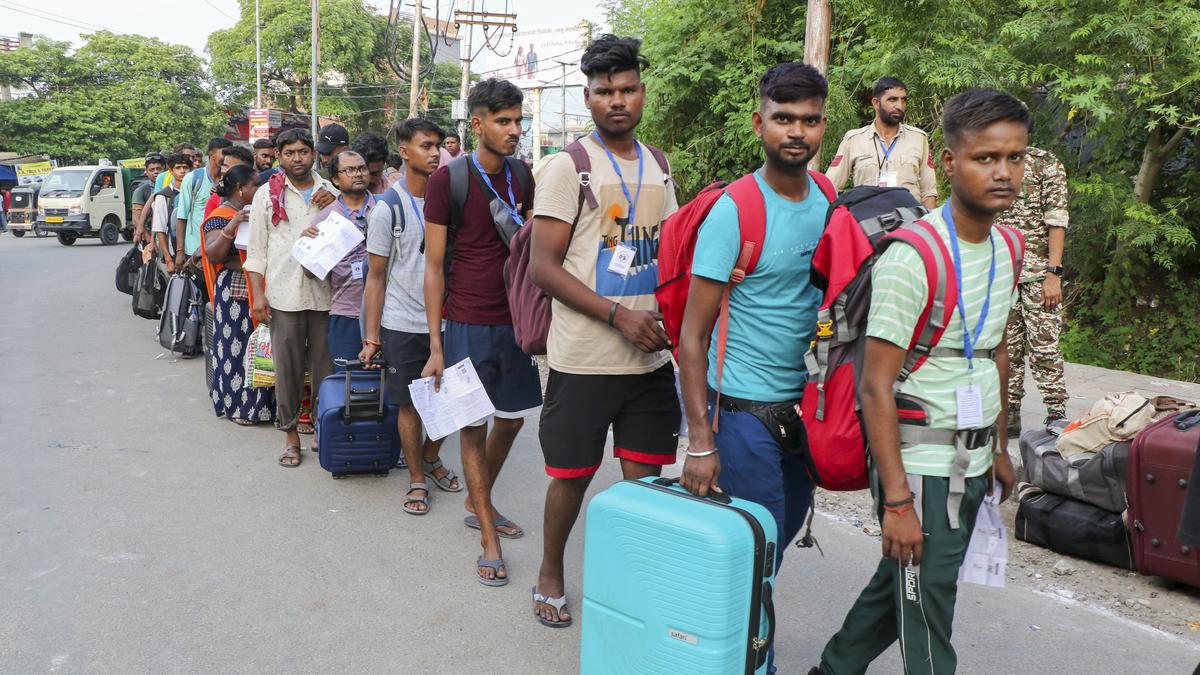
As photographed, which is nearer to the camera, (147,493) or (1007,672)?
(1007,672)

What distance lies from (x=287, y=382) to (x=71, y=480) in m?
1.28

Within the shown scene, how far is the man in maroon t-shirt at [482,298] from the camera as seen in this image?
13.5 ft

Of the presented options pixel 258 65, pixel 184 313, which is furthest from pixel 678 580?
pixel 258 65

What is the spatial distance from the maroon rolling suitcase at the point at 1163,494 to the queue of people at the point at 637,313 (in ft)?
5.31

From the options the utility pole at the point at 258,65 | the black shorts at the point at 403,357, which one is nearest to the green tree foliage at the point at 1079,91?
the black shorts at the point at 403,357

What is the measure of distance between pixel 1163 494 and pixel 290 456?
4555mm

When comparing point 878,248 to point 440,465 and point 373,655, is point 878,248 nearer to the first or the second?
point 373,655

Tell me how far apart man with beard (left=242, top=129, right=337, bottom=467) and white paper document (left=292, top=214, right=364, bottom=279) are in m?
0.15

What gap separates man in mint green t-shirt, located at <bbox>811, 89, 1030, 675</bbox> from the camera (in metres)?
2.33

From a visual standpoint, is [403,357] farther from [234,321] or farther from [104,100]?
[104,100]

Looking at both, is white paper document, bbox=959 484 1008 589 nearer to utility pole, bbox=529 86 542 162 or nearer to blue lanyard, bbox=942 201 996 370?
blue lanyard, bbox=942 201 996 370

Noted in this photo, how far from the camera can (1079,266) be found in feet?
28.9

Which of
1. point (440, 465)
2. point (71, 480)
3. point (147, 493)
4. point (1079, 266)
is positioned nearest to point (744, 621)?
point (440, 465)

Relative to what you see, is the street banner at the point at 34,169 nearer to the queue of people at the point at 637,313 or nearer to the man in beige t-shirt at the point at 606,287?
the queue of people at the point at 637,313
